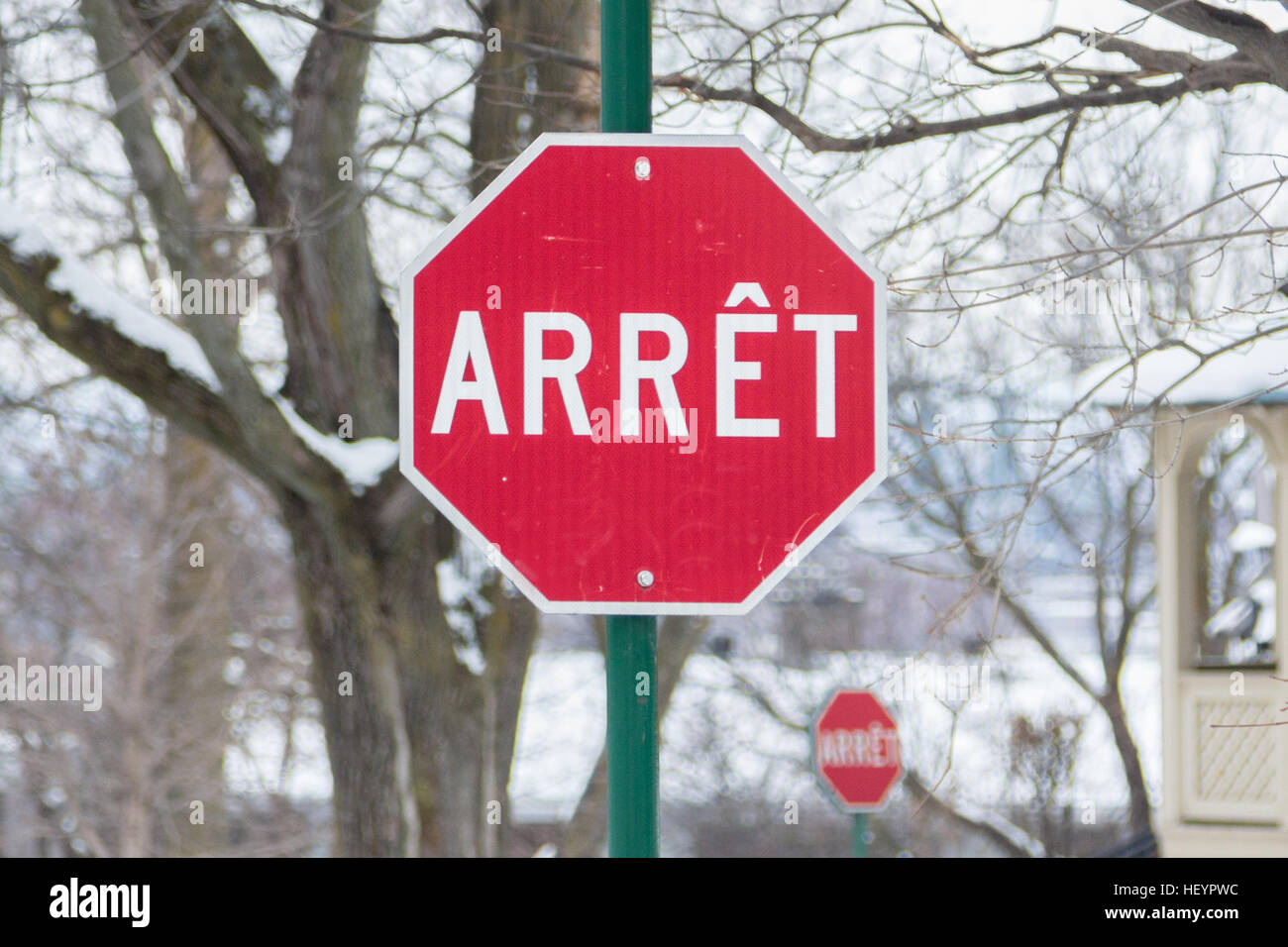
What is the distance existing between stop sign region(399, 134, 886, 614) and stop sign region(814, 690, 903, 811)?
6416mm

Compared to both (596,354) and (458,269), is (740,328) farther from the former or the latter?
(458,269)

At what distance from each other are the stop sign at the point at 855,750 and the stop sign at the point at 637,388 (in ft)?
21.0

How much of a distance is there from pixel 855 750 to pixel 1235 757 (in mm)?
2659

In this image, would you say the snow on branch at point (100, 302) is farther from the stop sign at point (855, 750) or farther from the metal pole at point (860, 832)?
the metal pole at point (860, 832)

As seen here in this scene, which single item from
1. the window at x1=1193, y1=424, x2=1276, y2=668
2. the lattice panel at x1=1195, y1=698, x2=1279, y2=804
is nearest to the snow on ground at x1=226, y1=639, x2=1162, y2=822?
the window at x1=1193, y1=424, x2=1276, y2=668

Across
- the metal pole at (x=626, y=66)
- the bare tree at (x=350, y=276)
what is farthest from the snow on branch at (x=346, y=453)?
the metal pole at (x=626, y=66)

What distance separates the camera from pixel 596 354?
6.60 feet

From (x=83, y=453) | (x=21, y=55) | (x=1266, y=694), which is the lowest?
(x=1266, y=694)

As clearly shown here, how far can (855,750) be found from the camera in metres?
8.37

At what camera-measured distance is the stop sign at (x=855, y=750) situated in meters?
8.26

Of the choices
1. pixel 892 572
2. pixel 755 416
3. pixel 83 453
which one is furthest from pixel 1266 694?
pixel 892 572

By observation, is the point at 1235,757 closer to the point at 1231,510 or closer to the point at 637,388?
the point at 637,388
